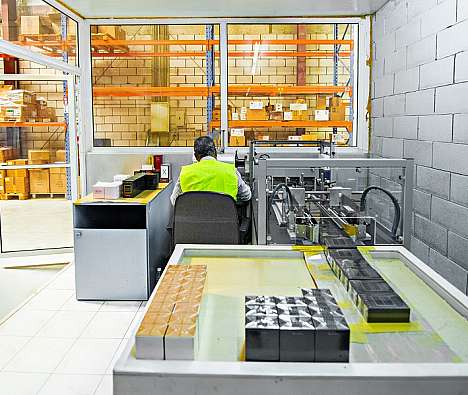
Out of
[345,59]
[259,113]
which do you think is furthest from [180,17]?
[345,59]

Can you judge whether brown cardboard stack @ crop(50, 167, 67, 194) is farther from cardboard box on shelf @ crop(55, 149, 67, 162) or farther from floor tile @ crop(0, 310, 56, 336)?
floor tile @ crop(0, 310, 56, 336)

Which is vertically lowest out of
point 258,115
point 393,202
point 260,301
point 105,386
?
point 105,386

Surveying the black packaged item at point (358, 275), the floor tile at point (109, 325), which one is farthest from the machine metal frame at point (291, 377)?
the floor tile at point (109, 325)

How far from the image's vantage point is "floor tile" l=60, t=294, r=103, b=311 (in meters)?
4.02

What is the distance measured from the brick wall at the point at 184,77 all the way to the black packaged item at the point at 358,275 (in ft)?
13.3

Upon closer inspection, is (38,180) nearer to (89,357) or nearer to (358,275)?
(89,357)

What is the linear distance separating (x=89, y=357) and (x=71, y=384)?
13.0 inches

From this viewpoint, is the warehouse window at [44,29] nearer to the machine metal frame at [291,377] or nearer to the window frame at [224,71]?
the window frame at [224,71]

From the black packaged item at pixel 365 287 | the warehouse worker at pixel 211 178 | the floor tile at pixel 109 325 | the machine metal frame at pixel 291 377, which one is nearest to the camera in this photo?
the machine metal frame at pixel 291 377

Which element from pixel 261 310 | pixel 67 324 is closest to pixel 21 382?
pixel 67 324

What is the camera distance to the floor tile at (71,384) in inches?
110

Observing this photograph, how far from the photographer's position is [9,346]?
132 inches

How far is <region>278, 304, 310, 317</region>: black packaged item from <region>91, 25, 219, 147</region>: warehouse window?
4.37 m

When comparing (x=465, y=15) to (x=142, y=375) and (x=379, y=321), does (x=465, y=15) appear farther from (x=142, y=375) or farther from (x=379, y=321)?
(x=142, y=375)
